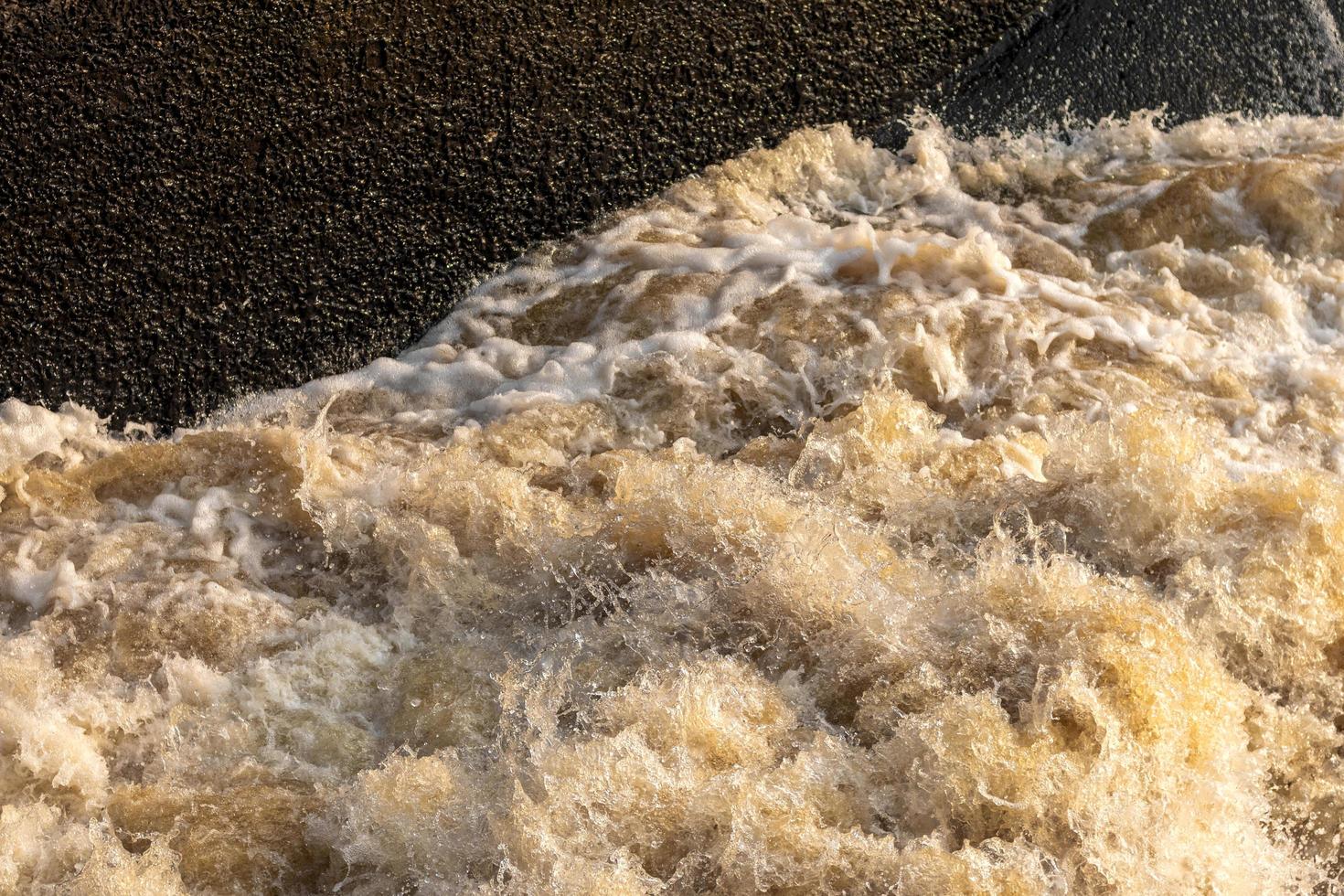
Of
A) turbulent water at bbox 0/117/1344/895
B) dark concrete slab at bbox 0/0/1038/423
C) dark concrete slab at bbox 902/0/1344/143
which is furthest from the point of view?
dark concrete slab at bbox 902/0/1344/143

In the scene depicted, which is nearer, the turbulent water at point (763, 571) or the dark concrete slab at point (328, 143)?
the turbulent water at point (763, 571)

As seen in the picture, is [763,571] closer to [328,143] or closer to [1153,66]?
[328,143]

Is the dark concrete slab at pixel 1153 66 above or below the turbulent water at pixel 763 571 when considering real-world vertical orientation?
above

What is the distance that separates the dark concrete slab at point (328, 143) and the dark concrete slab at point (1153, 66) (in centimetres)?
17

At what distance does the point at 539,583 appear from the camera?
2.67m

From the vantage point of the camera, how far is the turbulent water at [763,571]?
7.00 feet

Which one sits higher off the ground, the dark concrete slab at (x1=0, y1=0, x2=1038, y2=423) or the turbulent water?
the dark concrete slab at (x1=0, y1=0, x2=1038, y2=423)

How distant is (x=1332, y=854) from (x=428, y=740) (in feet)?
5.50

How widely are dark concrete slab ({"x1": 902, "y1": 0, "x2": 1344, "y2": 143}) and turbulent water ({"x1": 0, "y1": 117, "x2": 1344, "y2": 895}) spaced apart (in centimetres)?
20

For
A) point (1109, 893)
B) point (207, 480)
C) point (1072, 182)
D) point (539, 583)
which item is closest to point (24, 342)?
point (207, 480)

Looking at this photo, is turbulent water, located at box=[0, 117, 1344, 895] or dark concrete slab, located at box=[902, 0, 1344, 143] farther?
dark concrete slab, located at box=[902, 0, 1344, 143]

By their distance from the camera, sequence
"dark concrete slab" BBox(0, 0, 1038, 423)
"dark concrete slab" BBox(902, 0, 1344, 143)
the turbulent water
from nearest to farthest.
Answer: the turbulent water < "dark concrete slab" BBox(0, 0, 1038, 423) < "dark concrete slab" BBox(902, 0, 1344, 143)

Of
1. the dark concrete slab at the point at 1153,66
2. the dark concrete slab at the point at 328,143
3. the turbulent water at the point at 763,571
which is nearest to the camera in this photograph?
the turbulent water at the point at 763,571

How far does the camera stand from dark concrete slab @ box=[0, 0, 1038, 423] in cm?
321
